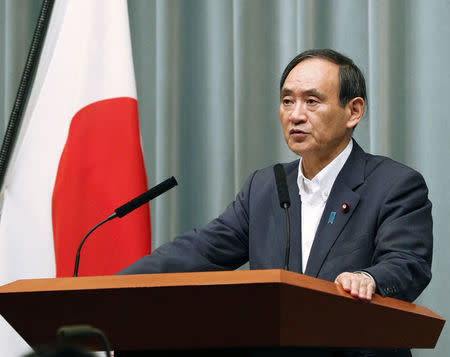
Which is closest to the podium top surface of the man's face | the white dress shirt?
the white dress shirt

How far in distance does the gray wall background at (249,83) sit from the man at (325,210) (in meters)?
0.65

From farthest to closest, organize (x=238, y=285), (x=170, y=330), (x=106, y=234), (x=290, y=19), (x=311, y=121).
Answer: (x=290, y=19) → (x=106, y=234) → (x=311, y=121) → (x=170, y=330) → (x=238, y=285)

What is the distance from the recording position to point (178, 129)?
3342 millimetres

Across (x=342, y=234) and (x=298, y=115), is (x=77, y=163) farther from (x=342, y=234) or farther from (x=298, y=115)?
(x=342, y=234)

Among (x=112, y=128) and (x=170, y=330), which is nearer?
(x=170, y=330)

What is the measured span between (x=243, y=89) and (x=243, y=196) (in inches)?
37.4

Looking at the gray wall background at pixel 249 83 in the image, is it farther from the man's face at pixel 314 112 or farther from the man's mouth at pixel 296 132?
the man's mouth at pixel 296 132

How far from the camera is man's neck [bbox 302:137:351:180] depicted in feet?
7.58

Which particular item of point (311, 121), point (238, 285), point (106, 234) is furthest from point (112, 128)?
point (238, 285)

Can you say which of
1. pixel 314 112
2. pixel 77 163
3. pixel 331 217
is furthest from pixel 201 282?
pixel 77 163

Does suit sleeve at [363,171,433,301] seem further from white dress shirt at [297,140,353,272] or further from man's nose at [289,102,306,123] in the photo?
man's nose at [289,102,306,123]

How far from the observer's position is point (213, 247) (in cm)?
225

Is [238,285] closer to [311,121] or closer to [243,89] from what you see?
[311,121]

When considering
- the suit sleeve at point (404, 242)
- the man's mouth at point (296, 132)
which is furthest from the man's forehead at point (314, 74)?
the suit sleeve at point (404, 242)
